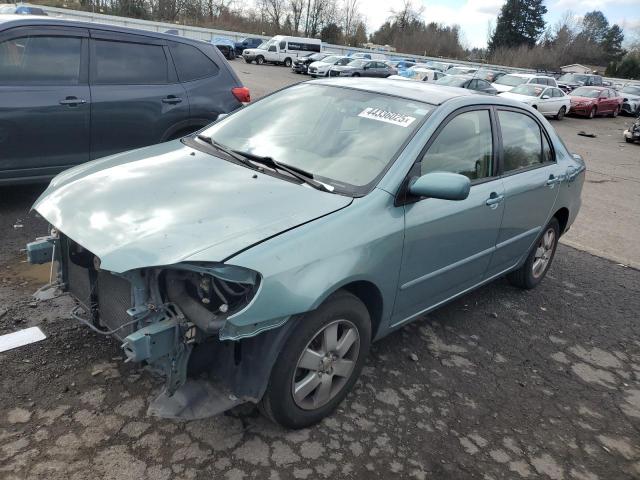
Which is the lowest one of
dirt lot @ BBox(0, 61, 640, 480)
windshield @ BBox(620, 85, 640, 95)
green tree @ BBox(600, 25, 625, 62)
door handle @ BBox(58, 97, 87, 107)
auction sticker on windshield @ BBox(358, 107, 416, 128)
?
dirt lot @ BBox(0, 61, 640, 480)

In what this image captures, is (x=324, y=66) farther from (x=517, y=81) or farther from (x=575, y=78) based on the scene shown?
(x=575, y=78)

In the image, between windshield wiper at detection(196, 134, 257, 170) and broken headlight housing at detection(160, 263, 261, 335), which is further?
windshield wiper at detection(196, 134, 257, 170)

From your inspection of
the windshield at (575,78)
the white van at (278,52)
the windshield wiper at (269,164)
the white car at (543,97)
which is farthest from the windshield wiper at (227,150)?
the white van at (278,52)

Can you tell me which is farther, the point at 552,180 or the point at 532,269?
the point at 532,269

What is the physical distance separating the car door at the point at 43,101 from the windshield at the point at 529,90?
2048cm

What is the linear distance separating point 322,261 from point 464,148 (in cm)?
160

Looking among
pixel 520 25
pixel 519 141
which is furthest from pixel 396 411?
pixel 520 25

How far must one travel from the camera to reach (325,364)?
2711 millimetres

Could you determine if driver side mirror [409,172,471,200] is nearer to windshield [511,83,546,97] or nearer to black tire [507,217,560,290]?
black tire [507,217,560,290]

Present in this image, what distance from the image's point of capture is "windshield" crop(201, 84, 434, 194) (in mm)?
3082

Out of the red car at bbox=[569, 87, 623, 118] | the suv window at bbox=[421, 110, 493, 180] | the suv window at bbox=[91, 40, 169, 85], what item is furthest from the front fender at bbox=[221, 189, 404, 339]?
the red car at bbox=[569, 87, 623, 118]

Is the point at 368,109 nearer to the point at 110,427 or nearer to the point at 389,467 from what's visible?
the point at 389,467

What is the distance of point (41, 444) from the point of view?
2.46 meters

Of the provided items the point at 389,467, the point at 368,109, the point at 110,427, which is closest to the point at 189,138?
the point at 368,109
